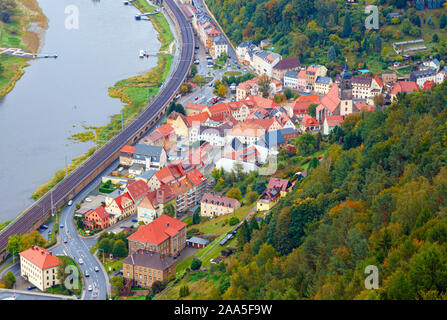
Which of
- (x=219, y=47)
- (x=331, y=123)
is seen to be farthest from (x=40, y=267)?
(x=219, y=47)

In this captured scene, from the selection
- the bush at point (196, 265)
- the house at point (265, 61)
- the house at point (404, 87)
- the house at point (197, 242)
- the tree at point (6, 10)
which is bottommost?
the house at point (197, 242)

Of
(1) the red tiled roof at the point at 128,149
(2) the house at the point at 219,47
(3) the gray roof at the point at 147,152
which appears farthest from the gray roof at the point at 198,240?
(2) the house at the point at 219,47

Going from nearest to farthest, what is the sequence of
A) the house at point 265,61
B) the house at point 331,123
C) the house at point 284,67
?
1. the house at point 331,123
2. the house at point 284,67
3. the house at point 265,61

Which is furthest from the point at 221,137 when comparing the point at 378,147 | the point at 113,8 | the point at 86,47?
the point at 113,8

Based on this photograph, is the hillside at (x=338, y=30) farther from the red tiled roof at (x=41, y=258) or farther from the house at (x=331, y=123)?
the red tiled roof at (x=41, y=258)

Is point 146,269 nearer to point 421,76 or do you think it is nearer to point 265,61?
point 421,76
